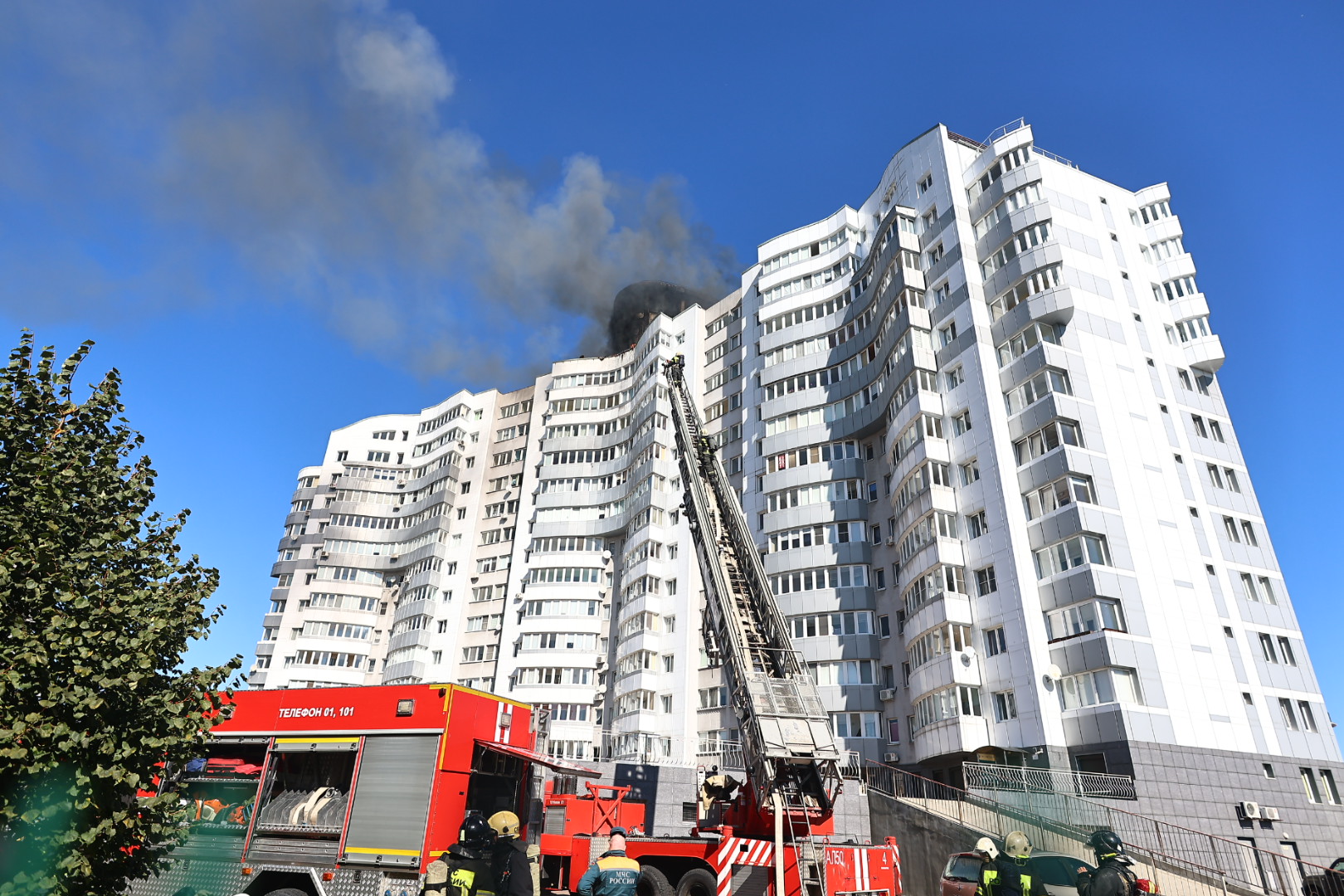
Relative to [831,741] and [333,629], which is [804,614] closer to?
[831,741]

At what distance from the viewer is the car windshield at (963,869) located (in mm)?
16295

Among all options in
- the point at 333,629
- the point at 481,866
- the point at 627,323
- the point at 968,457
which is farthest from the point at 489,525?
the point at 481,866

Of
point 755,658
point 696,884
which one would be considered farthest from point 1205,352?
A: point 696,884

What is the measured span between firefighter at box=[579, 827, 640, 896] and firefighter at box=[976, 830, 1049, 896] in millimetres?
4279

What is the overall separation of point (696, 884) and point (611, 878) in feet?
24.5

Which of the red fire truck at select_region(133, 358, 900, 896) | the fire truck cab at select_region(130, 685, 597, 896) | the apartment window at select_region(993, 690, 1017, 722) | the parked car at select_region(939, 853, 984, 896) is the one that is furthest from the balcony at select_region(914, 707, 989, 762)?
the fire truck cab at select_region(130, 685, 597, 896)

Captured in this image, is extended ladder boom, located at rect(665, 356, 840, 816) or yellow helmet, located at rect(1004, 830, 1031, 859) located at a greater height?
extended ladder boom, located at rect(665, 356, 840, 816)

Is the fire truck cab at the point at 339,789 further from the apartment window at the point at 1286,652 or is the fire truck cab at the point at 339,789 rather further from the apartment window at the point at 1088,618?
the apartment window at the point at 1286,652

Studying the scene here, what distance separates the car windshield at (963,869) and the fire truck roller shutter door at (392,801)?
38.1 feet

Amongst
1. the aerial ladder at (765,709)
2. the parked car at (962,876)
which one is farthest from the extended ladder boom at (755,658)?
the parked car at (962,876)

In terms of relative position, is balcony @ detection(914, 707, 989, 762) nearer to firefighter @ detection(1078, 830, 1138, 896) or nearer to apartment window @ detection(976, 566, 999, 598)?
apartment window @ detection(976, 566, 999, 598)

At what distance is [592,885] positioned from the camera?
8234 mm

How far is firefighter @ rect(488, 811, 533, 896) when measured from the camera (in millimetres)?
7945

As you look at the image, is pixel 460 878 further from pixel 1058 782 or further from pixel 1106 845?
pixel 1058 782
